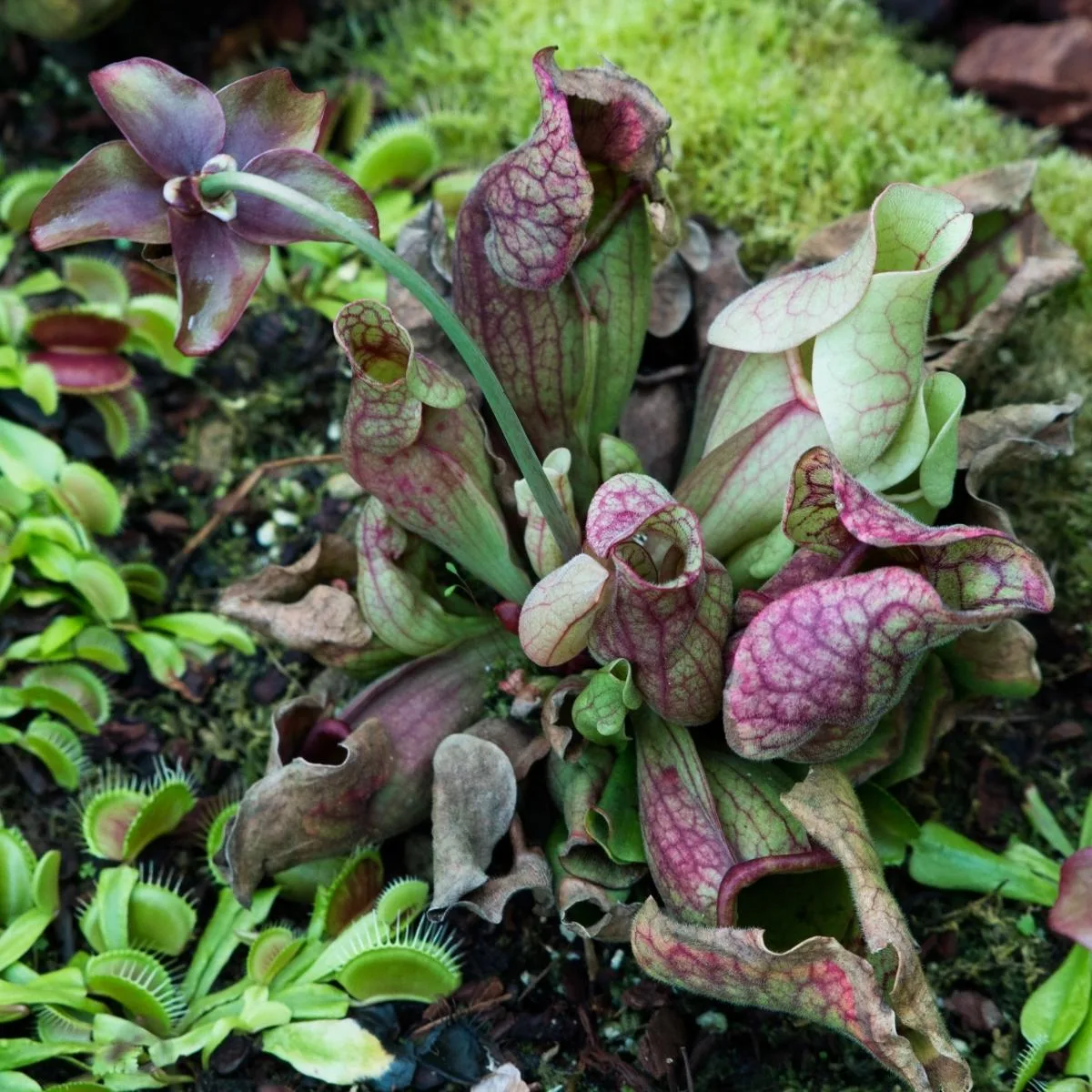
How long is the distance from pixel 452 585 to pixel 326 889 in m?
0.46

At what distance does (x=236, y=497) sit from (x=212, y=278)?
807mm

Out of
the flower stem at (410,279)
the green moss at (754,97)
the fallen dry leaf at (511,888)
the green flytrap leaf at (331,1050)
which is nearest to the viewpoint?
the flower stem at (410,279)

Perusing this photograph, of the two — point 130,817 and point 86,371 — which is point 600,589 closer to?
point 130,817

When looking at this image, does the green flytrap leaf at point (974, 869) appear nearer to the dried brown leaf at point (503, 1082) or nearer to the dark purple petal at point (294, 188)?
the dried brown leaf at point (503, 1082)

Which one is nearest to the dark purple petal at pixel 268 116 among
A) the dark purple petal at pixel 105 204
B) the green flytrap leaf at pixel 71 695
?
the dark purple petal at pixel 105 204

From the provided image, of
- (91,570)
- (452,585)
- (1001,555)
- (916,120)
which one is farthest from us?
(916,120)

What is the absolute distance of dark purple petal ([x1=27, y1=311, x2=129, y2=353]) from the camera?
2.02 meters

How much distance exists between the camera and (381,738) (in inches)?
58.2

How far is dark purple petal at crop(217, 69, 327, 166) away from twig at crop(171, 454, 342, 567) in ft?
2.45

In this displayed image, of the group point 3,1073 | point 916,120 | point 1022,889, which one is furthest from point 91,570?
point 916,120

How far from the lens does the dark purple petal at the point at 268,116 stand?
1276 mm

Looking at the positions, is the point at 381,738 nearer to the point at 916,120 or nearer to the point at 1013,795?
the point at 1013,795

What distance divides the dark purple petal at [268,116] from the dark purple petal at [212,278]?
96 mm

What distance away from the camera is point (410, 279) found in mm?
1163
